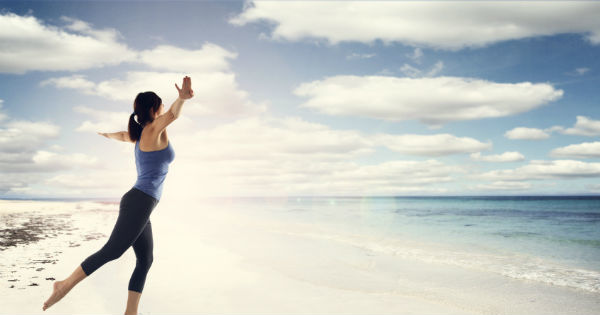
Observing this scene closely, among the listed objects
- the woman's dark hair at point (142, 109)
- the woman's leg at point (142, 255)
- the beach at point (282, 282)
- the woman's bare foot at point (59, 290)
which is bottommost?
the beach at point (282, 282)

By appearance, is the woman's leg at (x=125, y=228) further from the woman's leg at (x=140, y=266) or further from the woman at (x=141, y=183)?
the woman's leg at (x=140, y=266)

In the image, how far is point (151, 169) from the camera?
3.26 meters

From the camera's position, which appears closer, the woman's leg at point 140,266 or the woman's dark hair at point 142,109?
the woman's dark hair at point 142,109

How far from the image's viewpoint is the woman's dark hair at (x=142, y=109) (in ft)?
10.9

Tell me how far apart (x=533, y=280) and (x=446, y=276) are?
2167mm

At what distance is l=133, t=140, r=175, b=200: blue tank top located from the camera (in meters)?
3.24

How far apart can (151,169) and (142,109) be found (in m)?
0.56

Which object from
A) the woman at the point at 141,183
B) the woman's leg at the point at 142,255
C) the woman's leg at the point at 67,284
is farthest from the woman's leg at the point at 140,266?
the woman's leg at the point at 67,284

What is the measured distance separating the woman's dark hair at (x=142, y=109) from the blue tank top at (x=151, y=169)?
0.73ft

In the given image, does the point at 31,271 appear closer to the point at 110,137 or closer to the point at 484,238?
the point at 110,137

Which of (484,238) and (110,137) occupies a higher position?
(110,137)

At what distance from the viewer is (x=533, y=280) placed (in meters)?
8.73

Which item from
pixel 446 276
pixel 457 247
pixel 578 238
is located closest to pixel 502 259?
pixel 457 247

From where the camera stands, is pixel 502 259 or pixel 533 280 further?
pixel 502 259
